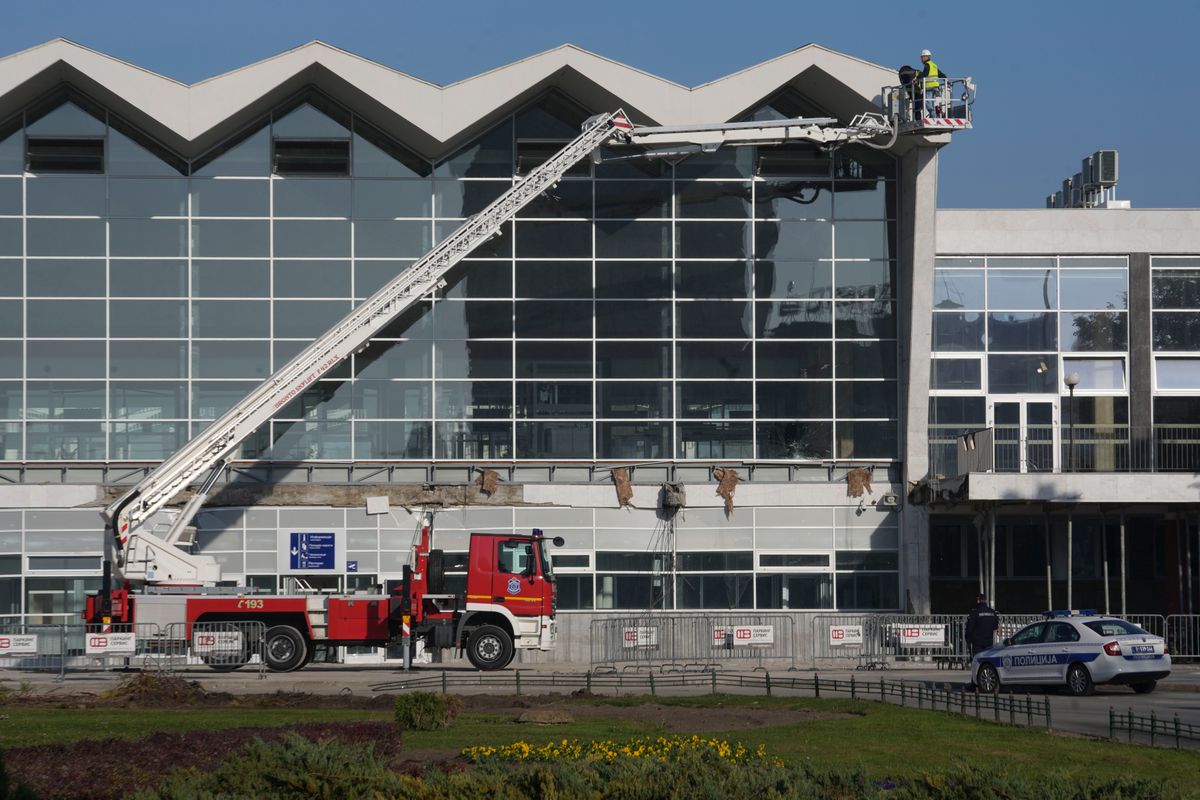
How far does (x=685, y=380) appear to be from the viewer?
39.7 m

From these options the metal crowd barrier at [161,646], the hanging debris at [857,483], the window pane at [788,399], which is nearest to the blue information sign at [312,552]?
the metal crowd barrier at [161,646]

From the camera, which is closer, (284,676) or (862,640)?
(284,676)

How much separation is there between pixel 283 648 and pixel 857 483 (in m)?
16.0

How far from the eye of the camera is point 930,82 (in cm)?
3803

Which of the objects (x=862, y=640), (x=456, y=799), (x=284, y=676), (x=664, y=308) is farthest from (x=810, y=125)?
(x=456, y=799)

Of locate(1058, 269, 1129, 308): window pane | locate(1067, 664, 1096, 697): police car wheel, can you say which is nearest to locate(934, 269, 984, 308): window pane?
locate(1058, 269, 1129, 308): window pane

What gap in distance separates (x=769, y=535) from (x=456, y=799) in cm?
2830

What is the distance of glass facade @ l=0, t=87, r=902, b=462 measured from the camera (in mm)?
38844

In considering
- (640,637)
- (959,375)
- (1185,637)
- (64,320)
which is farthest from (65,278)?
(1185,637)

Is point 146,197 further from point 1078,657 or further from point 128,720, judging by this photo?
point 1078,657

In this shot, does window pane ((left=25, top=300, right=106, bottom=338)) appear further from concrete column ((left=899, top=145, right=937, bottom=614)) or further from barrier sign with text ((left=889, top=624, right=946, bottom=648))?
barrier sign with text ((left=889, top=624, right=946, bottom=648))

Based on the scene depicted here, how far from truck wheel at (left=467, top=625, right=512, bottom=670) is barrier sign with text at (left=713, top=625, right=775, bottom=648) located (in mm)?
5373

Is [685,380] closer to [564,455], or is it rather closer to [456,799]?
[564,455]

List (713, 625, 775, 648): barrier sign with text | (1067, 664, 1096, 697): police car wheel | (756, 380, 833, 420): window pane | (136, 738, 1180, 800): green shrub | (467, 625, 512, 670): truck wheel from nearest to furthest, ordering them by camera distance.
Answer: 1. (136, 738, 1180, 800): green shrub
2. (1067, 664, 1096, 697): police car wheel
3. (467, 625, 512, 670): truck wheel
4. (713, 625, 775, 648): barrier sign with text
5. (756, 380, 833, 420): window pane
